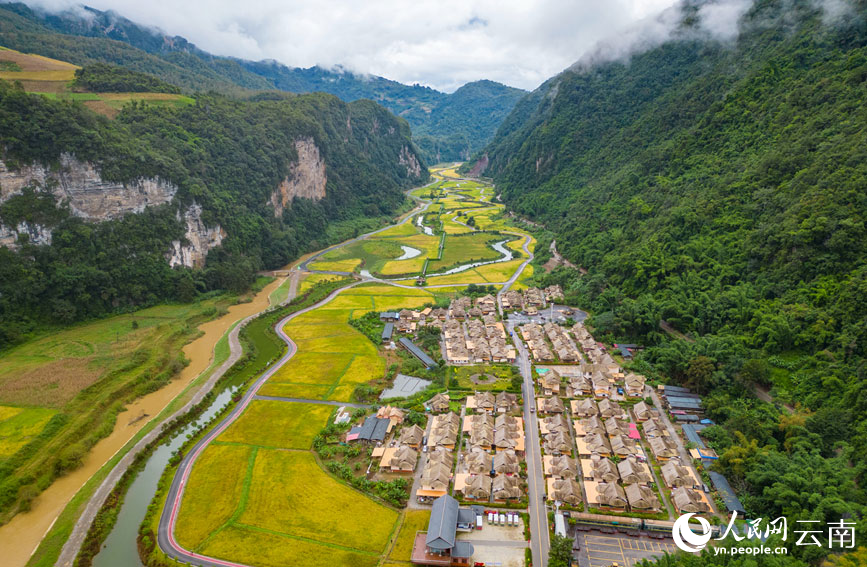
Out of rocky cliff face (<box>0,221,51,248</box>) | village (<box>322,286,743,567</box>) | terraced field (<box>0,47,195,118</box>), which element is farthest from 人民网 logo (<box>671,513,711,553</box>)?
terraced field (<box>0,47,195,118</box>)

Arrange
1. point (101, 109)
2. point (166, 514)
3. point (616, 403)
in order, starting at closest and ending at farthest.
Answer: point (166, 514)
point (616, 403)
point (101, 109)

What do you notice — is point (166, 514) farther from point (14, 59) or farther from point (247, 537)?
point (14, 59)

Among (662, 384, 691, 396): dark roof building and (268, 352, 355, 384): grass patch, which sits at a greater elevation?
(662, 384, 691, 396): dark roof building

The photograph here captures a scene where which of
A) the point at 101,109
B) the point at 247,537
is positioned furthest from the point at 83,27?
the point at 247,537

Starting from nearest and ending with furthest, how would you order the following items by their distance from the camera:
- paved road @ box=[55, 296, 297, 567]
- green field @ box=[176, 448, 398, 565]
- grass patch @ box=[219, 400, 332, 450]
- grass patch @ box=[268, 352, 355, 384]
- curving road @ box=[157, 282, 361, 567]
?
curving road @ box=[157, 282, 361, 567] → green field @ box=[176, 448, 398, 565] → paved road @ box=[55, 296, 297, 567] → grass patch @ box=[219, 400, 332, 450] → grass patch @ box=[268, 352, 355, 384]

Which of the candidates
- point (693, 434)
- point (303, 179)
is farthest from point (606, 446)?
point (303, 179)

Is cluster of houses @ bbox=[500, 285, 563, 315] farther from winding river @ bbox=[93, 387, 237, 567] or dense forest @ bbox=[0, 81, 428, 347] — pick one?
dense forest @ bbox=[0, 81, 428, 347]
